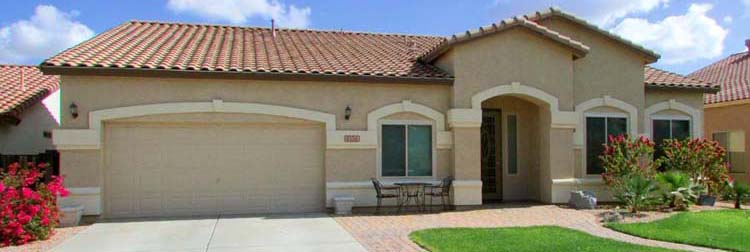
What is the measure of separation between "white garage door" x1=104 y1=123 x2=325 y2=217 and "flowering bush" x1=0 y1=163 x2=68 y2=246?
80.7 inches

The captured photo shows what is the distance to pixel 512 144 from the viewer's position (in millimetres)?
16781

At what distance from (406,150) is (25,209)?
7986 mm

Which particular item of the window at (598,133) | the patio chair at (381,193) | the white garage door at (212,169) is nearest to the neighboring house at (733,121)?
the window at (598,133)

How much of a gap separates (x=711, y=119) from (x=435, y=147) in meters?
12.7

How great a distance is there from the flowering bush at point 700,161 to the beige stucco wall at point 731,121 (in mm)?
5004

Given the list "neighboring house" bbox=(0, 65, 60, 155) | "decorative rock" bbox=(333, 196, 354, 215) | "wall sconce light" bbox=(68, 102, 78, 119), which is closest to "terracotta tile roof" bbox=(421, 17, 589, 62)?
"decorative rock" bbox=(333, 196, 354, 215)

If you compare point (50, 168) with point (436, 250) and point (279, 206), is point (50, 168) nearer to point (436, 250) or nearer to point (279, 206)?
point (279, 206)

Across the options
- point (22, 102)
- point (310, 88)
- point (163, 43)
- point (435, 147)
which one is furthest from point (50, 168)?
point (435, 147)

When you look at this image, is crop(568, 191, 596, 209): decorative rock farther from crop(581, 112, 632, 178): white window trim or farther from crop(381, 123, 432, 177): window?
crop(381, 123, 432, 177): window

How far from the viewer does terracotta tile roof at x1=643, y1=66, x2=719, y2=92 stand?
17344 mm

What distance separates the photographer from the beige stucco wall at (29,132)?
15938 millimetres

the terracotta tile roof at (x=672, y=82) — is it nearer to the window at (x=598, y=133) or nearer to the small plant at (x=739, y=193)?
the window at (x=598, y=133)

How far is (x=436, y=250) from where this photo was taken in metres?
9.35

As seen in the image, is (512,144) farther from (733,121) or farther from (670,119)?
(733,121)
